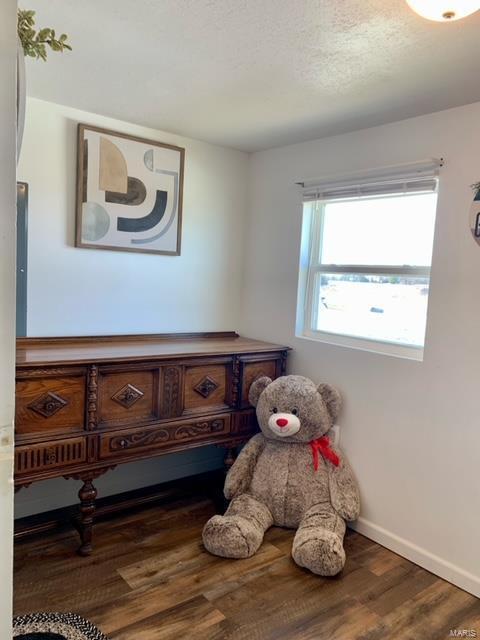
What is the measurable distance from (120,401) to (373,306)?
148cm

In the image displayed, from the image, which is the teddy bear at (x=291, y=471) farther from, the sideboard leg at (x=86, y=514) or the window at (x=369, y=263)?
the sideboard leg at (x=86, y=514)

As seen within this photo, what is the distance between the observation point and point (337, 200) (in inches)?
109

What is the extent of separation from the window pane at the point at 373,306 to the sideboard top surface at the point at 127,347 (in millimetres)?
403

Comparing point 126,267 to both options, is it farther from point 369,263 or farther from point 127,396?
point 369,263

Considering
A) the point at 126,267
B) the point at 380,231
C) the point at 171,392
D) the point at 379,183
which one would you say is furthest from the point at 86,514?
the point at 379,183

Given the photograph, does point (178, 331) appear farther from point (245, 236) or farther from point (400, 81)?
point (400, 81)

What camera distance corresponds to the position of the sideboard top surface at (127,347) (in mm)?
2240

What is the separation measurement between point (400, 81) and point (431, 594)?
2.27 meters

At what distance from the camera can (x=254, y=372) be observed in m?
2.88

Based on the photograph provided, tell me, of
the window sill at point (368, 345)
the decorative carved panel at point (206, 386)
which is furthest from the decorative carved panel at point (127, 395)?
the window sill at point (368, 345)

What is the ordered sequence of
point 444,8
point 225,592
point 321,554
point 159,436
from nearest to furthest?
point 444,8 < point 225,592 < point 321,554 < point 159,436

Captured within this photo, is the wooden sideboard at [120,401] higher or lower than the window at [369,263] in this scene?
lower

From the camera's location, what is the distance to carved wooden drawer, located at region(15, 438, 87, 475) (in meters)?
2.08

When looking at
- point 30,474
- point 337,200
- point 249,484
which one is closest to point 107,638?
point 30,474
